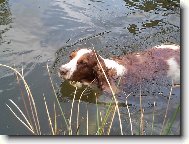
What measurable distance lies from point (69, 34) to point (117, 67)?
7.01ft

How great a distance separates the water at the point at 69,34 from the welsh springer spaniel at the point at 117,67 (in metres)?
0.27

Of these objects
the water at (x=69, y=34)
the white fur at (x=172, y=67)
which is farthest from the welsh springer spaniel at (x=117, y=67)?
the water at (x=69, y=34)

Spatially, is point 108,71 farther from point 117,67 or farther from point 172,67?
point 172,67

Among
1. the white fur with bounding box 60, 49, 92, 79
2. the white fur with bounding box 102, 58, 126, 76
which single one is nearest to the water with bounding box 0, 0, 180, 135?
the white fur with bounding box 60, 49, 92, 79

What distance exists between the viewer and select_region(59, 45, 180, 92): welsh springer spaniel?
268 inches

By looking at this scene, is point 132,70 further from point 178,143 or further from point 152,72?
point 178,143

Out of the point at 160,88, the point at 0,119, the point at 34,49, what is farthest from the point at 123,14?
the point at 0,119

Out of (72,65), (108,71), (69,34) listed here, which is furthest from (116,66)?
(69,34)

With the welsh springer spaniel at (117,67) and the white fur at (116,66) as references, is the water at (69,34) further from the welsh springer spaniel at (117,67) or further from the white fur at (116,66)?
the white fur at (116,66)

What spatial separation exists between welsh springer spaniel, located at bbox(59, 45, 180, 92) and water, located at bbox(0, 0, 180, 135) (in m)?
0.27

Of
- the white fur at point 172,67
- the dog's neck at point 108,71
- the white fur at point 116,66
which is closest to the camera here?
the white fur at point 172,67

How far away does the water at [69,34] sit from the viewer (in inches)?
258

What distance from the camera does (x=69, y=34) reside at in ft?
28.8

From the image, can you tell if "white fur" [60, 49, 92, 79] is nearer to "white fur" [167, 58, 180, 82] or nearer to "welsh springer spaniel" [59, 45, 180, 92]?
"welsh springer spaniel" [59, 45, 180, 92]
